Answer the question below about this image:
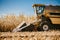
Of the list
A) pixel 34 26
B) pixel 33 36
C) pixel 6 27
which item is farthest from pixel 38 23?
pixel 33 36

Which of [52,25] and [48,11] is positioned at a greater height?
[48,11]

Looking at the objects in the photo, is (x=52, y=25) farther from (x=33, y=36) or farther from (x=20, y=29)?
(x=33, y=36)

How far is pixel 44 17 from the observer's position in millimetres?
7379

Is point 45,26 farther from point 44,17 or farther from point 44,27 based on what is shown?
point 44,17

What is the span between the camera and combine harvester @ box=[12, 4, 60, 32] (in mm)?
7188

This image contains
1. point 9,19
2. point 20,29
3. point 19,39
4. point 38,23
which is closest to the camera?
point 19,39

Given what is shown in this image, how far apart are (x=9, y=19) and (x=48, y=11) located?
1595mm

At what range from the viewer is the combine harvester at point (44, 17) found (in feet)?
23.6

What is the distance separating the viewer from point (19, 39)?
14.7ft

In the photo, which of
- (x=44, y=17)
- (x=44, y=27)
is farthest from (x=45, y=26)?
(x=44, y=17)

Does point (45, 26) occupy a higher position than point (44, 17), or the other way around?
point (44, 17)

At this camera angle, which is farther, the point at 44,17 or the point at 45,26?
the point at 44,17

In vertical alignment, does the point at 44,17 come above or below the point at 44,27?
above

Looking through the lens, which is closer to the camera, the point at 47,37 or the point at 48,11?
the point at 47,37
